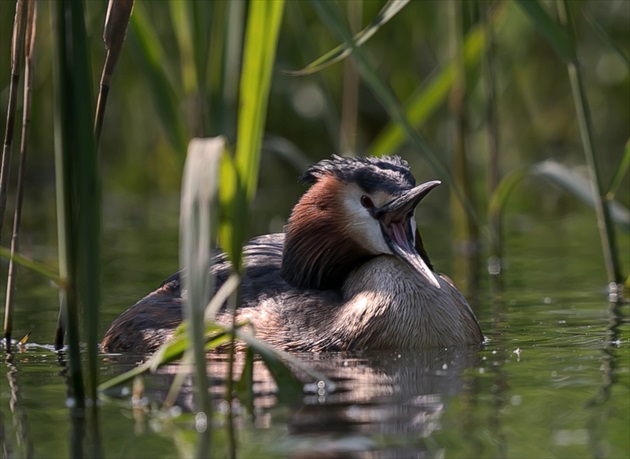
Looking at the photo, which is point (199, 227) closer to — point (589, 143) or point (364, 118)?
point (589, 143)

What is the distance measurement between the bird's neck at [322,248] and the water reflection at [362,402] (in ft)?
2.73

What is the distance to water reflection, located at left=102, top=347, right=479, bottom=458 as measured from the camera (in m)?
4.18

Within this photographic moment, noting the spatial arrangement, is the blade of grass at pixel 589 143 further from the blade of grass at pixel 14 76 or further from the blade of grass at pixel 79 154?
the blade of grass at pixel 79 154

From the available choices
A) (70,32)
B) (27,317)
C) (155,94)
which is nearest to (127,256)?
(27,317)

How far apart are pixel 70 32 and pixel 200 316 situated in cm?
108

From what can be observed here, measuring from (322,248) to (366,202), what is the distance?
0.34 meters

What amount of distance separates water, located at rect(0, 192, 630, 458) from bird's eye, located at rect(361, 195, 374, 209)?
0.89 meters

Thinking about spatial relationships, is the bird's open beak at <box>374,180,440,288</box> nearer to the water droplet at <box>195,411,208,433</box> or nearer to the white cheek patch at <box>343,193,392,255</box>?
the white cheek patch at <box>343,193,392,255</box>

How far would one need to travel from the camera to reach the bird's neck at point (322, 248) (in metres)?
7.04

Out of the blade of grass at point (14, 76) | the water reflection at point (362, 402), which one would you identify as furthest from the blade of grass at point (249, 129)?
the blade of grass at point (14, 76)

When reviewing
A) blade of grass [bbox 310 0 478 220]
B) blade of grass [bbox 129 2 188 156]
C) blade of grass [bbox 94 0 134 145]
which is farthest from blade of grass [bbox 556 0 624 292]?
blade of grass [bbox 94 0 134 145]

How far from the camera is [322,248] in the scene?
705 cm

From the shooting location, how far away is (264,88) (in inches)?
176

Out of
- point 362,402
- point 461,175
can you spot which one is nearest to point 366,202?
point 362,402
